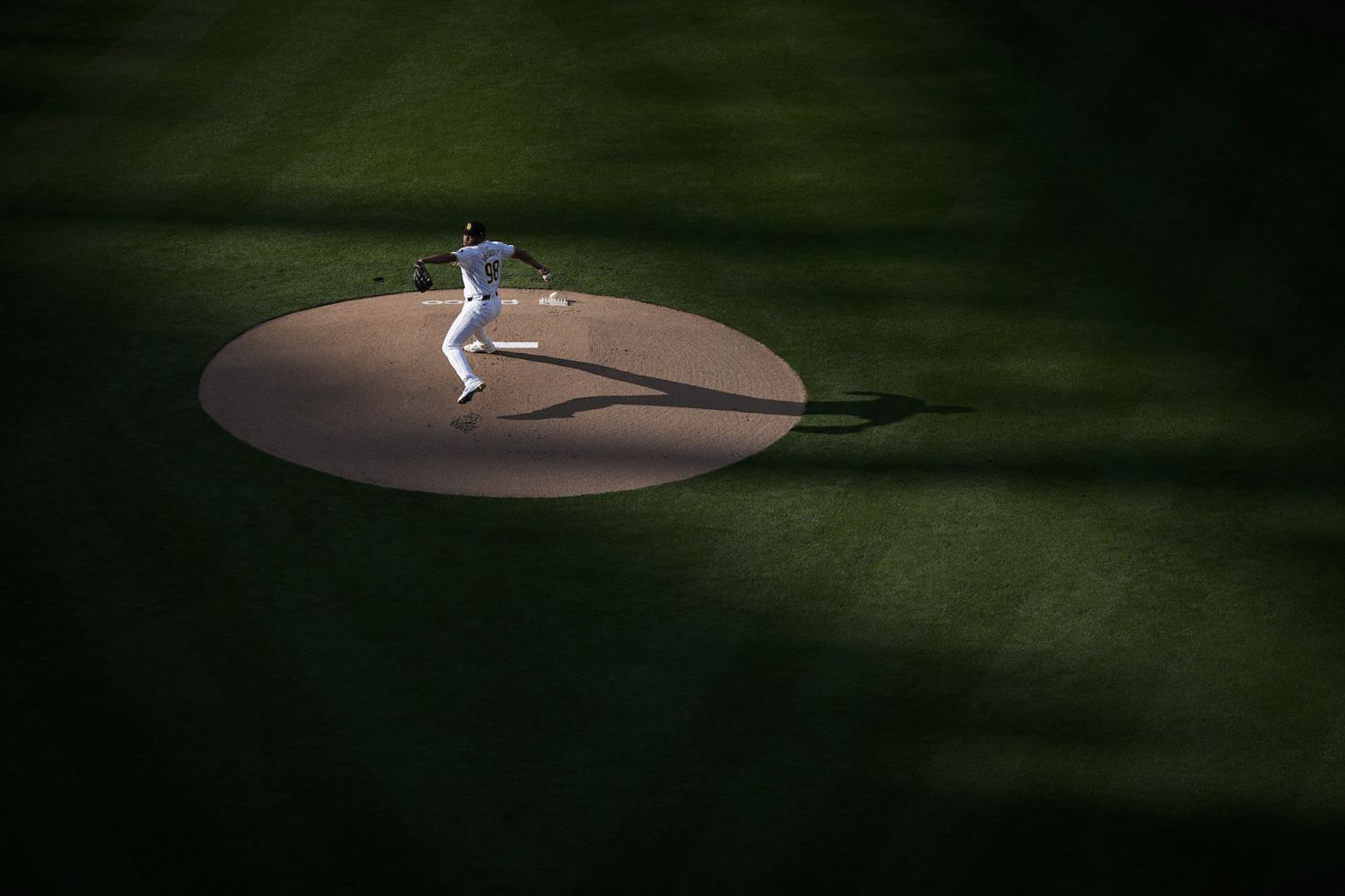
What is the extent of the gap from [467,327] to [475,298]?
206 millimetres

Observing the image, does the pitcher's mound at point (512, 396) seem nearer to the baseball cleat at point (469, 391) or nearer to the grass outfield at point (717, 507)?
the baseball cleat at point (469, 391)

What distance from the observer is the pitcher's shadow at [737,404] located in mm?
10062

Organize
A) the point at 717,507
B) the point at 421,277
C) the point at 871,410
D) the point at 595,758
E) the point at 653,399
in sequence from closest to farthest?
the point at 595,758, the point at 717,507, the point at 421,277, the point at 653,399, the point at 871,410

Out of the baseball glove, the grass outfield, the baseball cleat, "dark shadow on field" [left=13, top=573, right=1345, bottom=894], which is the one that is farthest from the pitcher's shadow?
"dark shadow on field" [left=13, top=573, right=1345, bottom=894]

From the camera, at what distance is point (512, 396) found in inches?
398

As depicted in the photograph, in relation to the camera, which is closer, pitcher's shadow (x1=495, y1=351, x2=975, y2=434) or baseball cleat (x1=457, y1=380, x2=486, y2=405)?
baseball cleat (x1=457, y1=380, x2=486, y2=405)

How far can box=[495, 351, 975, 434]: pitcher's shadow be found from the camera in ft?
33.0

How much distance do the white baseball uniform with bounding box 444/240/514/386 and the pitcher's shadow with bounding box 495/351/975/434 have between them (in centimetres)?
58

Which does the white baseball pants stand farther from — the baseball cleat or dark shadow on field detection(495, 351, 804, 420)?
dark shadow on field detection(495, 351, 804, 420)

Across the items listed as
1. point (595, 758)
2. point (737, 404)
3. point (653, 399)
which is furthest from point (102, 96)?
point (595, 758)

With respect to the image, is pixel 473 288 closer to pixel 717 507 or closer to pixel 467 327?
pixel 467 327

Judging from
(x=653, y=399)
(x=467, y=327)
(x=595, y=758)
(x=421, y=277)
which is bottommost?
(x=595, y=758)

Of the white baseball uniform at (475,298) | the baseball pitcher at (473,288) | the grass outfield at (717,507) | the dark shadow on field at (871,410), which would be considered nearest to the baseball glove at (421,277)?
the baseball pitcher at (473,288)

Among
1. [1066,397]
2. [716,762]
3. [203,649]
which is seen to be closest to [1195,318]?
[1066,397]
